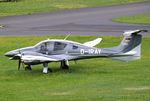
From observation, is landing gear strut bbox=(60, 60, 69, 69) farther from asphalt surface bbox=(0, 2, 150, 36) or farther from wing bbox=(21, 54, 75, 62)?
asphalt surface bbox=(0, 2, 150, 36)

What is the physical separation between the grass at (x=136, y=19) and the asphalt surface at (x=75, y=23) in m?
1.20

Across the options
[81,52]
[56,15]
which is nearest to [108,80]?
[81,52]

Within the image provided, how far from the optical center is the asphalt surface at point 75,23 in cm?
4550

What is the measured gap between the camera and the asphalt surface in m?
45.5

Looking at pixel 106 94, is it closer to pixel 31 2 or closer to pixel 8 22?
pixel 8 22

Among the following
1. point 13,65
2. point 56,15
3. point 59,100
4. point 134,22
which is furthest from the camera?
point 56,15

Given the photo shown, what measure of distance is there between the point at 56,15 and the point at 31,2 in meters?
11.5

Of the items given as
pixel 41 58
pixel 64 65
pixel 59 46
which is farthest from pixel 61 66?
pixel 41 58

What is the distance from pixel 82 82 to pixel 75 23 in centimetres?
2596

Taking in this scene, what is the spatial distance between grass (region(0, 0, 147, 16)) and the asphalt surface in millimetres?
2366

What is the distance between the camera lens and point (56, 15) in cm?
5575

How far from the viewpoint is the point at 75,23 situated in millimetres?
50594

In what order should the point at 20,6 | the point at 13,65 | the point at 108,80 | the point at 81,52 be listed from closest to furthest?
the point at 108,80
the point at 81,52
the point at 13,65
the point at 20,6

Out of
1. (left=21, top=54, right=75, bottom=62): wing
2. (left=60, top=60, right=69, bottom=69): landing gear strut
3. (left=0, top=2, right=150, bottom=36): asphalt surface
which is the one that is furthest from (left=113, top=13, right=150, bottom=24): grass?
(left=21, top=54, right=75, bottom=62): wing
